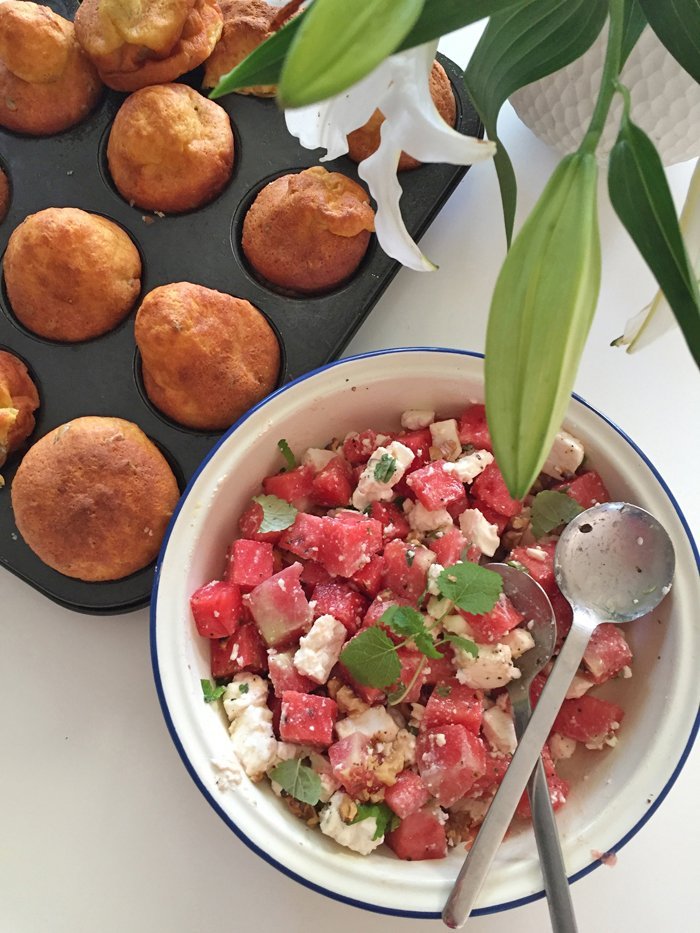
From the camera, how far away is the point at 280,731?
52.1 inches

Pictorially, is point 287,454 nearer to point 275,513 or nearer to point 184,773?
point 275,513

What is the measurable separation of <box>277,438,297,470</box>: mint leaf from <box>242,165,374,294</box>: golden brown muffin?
1.22ft

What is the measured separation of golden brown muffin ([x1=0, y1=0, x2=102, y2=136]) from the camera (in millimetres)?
1587

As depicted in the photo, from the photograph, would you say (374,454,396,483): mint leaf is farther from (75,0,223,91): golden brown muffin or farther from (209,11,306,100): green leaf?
(75,0,223,91): golden brown muffin

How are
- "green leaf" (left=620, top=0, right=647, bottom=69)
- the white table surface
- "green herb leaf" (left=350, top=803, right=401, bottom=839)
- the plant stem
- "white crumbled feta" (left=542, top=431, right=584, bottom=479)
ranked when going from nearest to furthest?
the plant stem
"green leaf" (left=620, top=0, right=647, bottom=69)
"green herb leaf" (left=350, top=803, right=401, bottom=839)
"white crumbled feta" (left=542, top=431, right=584, bottom=479)
the white table surface

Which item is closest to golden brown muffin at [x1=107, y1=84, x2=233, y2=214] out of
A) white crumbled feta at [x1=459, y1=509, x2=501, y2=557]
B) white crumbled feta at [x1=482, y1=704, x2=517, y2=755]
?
white crumbled feta at [x1=459, y1=509, x2=501, y2=557]

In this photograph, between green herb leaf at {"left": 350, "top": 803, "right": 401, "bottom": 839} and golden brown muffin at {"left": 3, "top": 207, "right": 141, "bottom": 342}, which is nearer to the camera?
green herb leaf at {"left": 350, "top": 803, "right": 401, "bottom": 839}

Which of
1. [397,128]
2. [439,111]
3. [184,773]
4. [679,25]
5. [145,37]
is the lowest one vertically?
[184,773]

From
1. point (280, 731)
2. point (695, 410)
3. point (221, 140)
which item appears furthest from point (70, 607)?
point (695, 410)

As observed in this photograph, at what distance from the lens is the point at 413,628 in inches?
51.8

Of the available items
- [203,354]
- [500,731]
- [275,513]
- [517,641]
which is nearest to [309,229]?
[203,354]

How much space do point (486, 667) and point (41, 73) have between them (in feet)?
4.86

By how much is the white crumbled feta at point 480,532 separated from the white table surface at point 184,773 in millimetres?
449

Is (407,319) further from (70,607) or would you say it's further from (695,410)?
(70,607)
